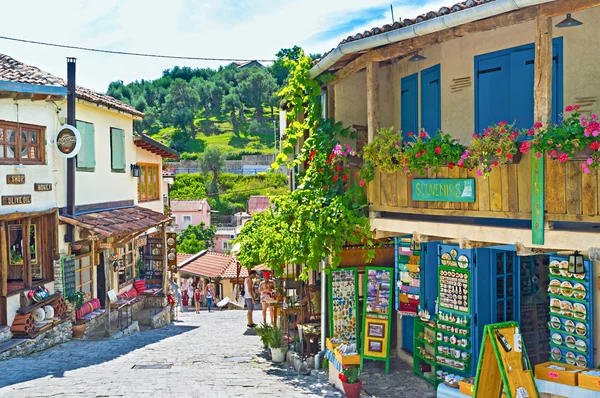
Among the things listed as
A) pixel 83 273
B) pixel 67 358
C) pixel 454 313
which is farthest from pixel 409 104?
pixel 83 273

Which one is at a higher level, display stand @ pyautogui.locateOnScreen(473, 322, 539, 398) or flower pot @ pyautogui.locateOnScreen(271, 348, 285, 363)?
display stand @ pyautogui.locateOnScreen(473, 322, 539, 398)

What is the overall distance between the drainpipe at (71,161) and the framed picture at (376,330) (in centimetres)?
858

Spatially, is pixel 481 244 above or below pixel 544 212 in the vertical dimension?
below

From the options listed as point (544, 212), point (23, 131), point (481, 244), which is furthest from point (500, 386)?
point (23, 131)

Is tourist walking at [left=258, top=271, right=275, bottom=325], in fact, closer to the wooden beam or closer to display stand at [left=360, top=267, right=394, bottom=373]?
display stand at [left=360, top=267, right=394, bottom=373]

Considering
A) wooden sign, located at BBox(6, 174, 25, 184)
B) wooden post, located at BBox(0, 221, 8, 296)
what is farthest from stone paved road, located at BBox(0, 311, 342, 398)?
wooden sign, located at BBox(6, 174, 25, 184)

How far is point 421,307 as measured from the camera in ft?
37.1

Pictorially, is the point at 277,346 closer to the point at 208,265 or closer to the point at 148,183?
the point at 148,183

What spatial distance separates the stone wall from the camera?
13.0 meters

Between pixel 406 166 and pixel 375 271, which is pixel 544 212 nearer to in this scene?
pixel 406 166

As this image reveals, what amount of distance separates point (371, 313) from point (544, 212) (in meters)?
5.31

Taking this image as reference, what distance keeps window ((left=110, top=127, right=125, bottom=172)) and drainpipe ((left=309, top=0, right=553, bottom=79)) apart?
37.7 ft

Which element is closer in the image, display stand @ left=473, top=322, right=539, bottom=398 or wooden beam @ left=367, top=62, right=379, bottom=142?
display stand @ left=473, top=322, right=539, bottom=398

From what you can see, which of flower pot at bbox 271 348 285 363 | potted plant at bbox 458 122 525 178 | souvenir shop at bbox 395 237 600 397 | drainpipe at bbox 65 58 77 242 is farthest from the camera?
drainpipe at bbox 65 58 77 242
